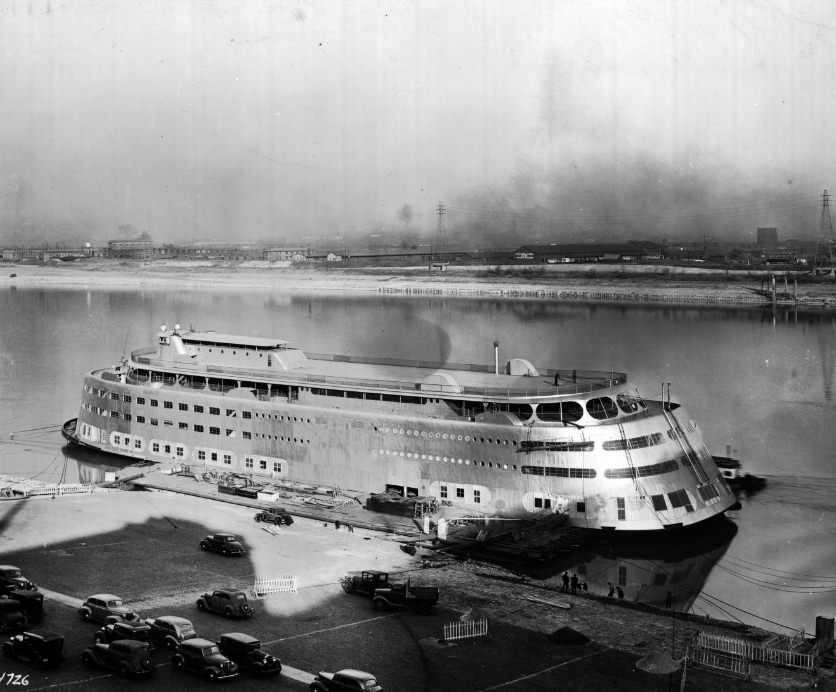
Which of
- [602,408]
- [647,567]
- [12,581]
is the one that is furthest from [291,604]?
[602,408]

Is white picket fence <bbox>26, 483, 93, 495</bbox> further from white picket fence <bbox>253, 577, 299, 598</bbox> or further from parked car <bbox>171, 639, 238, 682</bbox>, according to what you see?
parked car <bbox>171, 639, 238, 682</bbox>

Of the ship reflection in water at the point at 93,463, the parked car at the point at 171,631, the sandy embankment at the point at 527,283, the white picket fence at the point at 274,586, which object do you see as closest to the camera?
the parked car at the point at 171,631

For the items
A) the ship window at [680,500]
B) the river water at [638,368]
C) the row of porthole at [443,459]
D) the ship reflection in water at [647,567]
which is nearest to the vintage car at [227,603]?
the ship reflection in water at [647,567]

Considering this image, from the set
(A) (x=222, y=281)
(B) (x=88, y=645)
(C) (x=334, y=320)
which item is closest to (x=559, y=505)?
(B) (x=88, y=645)

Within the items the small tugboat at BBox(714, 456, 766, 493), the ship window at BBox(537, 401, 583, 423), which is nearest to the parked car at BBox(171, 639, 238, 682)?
the ship window at BBox(537, 401, 583, 423)

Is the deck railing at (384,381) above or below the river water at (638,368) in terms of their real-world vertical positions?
above

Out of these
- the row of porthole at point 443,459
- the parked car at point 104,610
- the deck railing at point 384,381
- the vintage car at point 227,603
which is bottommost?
the vintage car at point 227,603

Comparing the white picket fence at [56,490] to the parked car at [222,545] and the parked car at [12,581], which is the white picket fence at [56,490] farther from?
the parked car at [12,581]
